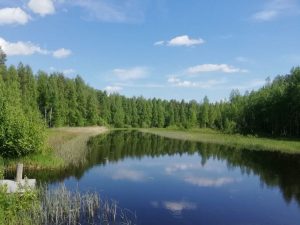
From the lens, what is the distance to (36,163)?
98.1ft

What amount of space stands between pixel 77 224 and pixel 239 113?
9157cm

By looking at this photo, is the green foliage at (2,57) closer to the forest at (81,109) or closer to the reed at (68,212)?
the forest at (81,109)

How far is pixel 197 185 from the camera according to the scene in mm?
29469

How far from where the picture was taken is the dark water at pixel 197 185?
20.6 m

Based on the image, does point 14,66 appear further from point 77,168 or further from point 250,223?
point 250,223

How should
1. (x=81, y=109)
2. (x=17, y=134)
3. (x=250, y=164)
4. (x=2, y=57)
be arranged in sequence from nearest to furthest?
(x=17, y=134) → (x=250, y=164) → (x=2, y=57) → (x=81, y=109)

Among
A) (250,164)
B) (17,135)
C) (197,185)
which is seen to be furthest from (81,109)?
(197,185)

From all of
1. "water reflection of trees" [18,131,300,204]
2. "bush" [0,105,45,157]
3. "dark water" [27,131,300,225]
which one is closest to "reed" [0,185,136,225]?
"dark water" [27,131,300,225]

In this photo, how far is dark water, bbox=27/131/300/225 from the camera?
20.6m

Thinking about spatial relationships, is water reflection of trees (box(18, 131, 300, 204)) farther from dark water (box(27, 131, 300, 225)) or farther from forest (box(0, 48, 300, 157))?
forest (box(0, 48, 300, 157))

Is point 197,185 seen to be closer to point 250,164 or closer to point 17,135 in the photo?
point 250,164

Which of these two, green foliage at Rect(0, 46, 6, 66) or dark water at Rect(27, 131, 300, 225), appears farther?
green foliage at Rect(0, 46, 6, 66)

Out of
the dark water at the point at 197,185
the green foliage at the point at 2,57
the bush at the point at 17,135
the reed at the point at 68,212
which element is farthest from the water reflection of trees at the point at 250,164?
the green foliage at the point at 2,57

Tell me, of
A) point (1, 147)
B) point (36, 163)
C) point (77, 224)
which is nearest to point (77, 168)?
point (36, 163)
